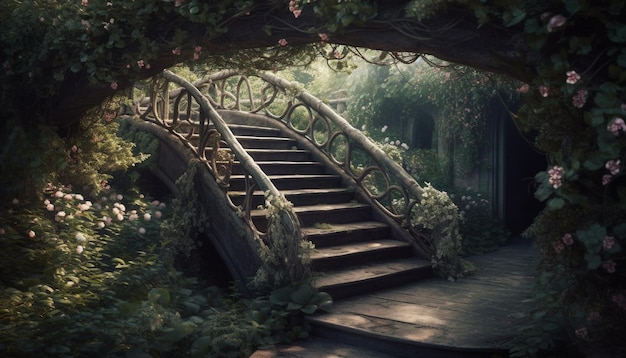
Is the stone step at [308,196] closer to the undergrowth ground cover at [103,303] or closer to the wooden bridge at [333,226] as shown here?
the wooden bridge at [333,226]

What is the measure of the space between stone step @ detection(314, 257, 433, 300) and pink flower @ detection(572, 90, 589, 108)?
3310 millimetres

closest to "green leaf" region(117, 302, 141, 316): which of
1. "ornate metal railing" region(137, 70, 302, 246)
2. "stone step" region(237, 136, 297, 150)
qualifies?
"ornate metal railing" region(137, 70, 302, 246)

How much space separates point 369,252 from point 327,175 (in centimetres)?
197

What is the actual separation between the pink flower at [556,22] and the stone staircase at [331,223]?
328 cm

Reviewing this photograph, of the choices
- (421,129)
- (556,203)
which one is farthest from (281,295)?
(421,129)

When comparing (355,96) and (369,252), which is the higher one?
(355,96)

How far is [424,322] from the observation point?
4.96 metres

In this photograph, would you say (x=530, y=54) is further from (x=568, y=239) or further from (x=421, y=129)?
(x=421, y=129)

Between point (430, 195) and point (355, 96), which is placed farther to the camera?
point (355, 96)

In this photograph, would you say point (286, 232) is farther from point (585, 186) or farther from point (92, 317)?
point (585, 186)

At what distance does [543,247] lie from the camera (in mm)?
3428

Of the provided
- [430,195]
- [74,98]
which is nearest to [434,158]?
[430,195]

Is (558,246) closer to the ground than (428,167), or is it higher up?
closer to the ground

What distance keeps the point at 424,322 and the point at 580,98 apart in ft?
8.71
